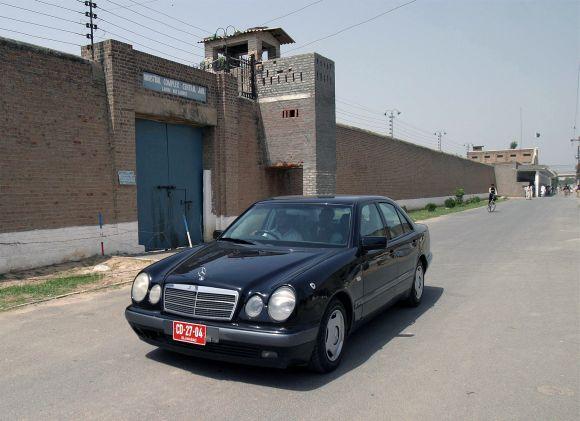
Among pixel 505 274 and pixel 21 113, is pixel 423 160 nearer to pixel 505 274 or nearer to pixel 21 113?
pixel 505 274

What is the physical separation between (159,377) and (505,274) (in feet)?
22.9

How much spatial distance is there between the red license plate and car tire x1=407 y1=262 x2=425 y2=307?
11.0ft

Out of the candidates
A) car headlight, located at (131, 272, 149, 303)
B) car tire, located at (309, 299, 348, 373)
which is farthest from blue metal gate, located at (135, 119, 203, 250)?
car tire, located at (309, 299, 348, 373)

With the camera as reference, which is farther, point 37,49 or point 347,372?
point 37,49

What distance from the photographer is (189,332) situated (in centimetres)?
401

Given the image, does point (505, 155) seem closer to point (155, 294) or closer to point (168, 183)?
point (168, 183)

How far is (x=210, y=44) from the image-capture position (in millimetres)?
22312

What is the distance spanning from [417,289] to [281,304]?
11.0ft

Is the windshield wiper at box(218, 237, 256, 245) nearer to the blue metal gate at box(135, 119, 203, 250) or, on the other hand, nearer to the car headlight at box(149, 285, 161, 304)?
the car headlight at box(149, 285, 161, 304)

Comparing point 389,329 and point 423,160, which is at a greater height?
point 423,160

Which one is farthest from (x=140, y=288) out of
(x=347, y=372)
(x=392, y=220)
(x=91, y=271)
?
(x=91, y=271)

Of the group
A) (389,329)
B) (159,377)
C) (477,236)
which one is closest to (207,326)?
(159,377)

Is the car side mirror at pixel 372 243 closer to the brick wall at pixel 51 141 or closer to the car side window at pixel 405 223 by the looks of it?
the car side window at pixel 405 223

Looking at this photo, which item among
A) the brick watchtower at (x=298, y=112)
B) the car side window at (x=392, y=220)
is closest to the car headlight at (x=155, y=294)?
the car side window at (x=392, y=220)
